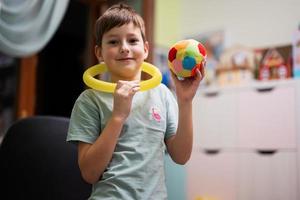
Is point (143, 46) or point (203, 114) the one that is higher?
point (143, 46)

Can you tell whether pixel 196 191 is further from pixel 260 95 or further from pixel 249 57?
pixel 249 57

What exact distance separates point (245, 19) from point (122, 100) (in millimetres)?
1762

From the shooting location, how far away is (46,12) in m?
1.83

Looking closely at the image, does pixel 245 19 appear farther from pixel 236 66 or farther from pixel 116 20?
pixel 116 20

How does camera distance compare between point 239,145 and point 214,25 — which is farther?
point 214,25

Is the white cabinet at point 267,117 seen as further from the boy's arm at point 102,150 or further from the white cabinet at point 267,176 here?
the boy's arm at point 102,150

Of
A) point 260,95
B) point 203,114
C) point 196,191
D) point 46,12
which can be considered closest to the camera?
point 46,12

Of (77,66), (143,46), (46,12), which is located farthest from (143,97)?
(77,66)

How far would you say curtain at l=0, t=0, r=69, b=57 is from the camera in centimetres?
163

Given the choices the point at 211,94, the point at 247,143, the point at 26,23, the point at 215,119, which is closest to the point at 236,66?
the point at 211,94

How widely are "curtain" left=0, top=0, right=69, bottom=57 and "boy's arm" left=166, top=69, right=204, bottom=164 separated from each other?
1.12m

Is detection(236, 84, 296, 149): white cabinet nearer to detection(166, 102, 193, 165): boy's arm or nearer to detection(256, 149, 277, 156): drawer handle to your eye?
detection(256, 149, 277, 156): drawer handle

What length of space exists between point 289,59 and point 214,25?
0.61m

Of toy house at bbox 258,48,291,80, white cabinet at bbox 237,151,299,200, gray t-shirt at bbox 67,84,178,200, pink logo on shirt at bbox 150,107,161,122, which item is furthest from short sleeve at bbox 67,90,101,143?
toy house at bbox 258,48,291,80
